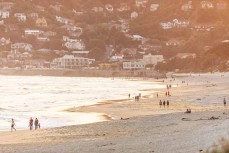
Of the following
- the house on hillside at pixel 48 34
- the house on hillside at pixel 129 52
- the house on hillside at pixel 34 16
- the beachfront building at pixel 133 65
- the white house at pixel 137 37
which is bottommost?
the beachfront building at pixel 133 65

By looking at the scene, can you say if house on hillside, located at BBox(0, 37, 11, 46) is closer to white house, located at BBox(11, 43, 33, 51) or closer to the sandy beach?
white house, located at BBox(11, 43, 33, 51)

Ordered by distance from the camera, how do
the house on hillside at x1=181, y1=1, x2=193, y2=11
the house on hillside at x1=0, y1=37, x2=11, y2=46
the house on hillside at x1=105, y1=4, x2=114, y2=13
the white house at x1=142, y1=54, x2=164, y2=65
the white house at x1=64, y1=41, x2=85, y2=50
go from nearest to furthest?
the white house at x1=142, y1=54, x2=164, y2=65 → the white house at x1=64, y1=41, x2=85, y2=50 → the house on hillside at x1=0, y1=37, x2=11, y2=46 → the house on hillside at x1=181, y1=1, x2=193, y2=11 → the house on hillside at x1=105, y1=4, x2=114, y2=13

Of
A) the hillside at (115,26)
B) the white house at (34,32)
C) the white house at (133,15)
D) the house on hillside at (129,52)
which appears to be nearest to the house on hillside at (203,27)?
the hillside at (115,26)

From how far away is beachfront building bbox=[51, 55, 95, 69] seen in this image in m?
134

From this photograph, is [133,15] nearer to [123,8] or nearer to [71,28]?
[123,8]

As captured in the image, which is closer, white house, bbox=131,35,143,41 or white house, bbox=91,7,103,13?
white house, bbox=131,35,143,41

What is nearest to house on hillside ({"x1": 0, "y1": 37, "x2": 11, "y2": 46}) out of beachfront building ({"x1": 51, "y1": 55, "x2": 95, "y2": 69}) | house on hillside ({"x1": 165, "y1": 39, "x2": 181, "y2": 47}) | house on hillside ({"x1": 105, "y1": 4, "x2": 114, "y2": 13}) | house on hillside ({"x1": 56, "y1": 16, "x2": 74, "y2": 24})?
house on hillside ({"x1": 56, "y1": 16, "x2": 74, "y2": 24})

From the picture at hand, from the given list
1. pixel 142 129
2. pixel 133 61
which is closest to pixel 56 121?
pixel 142 129

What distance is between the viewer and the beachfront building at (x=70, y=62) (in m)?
134

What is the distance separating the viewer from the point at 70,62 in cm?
13450

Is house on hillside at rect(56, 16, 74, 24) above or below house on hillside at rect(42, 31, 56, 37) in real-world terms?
above

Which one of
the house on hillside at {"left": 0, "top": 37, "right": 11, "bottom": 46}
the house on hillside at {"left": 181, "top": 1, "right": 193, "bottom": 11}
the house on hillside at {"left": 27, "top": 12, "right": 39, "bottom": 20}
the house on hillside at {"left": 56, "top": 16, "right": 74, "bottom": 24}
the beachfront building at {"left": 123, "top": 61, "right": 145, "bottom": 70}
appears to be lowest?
the beachfront building at {"left": 123, "top": 61, "right": 145, "bottom": 70}

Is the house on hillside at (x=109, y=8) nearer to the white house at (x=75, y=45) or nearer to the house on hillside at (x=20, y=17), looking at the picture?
the house on hillside at (x=20, y=17)

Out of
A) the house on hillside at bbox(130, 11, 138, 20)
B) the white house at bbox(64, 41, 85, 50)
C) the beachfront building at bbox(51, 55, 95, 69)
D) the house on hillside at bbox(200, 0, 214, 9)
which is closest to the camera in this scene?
the beachfront building at bbox(51, 55, 95, 69)
